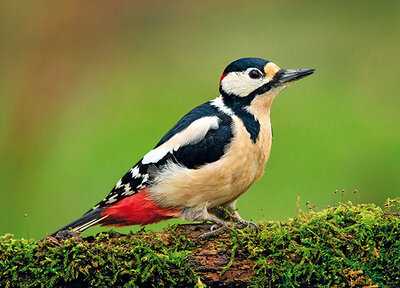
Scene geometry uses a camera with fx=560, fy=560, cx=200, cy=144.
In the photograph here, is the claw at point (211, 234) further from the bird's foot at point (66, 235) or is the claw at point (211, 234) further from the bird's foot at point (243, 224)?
the bird's foot at point (66, 235)

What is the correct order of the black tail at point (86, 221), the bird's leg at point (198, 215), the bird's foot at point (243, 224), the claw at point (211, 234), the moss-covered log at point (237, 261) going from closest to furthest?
the moss-covered log at point (237, 261)
the claw at point (211, 234)
the bird's foot at point (243, 224)
the bird's leg at point (198, 215)
the black tail at point (86, 221)

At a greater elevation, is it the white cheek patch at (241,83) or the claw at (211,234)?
the white cheek patch at (241,83)

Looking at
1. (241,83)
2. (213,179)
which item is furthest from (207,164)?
(241,83)

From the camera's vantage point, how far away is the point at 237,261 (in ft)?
8.64

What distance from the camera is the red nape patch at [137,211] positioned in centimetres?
321

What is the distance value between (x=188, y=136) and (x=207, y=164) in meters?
0.20

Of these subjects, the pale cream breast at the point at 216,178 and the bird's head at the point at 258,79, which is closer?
the pale cream breast at the point at 216,178

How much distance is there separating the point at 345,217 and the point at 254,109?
0.93 meters

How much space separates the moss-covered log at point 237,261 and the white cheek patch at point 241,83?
1.03m

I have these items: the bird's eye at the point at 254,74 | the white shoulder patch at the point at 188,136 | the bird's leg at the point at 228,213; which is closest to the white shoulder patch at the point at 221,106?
the white shoulder patch at the point at 188,136

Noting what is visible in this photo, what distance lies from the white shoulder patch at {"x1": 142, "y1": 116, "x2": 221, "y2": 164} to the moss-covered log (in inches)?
28.8

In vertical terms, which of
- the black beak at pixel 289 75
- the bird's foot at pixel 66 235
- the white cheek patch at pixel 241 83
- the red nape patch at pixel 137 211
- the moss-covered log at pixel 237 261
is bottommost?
the moss-covered log at pixel 237 261

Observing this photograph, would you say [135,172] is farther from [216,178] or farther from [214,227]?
[214,227]

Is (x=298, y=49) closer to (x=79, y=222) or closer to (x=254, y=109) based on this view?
(x=254, y=109)
